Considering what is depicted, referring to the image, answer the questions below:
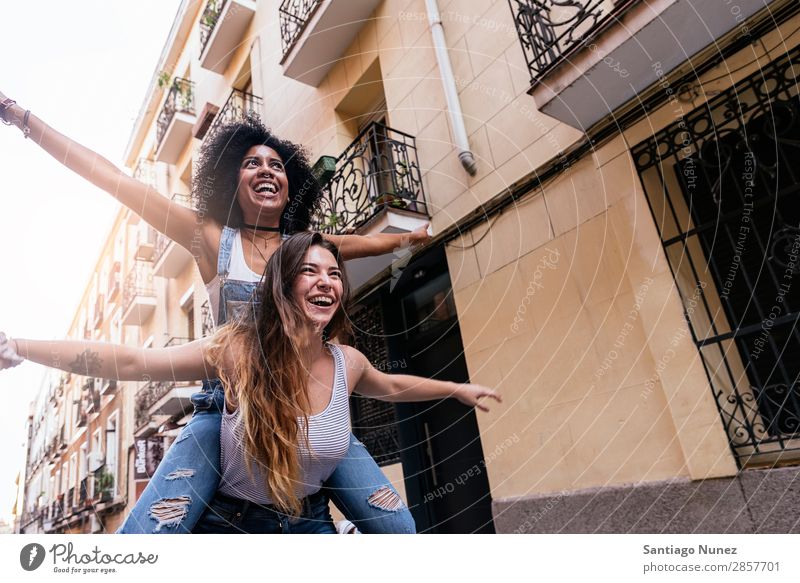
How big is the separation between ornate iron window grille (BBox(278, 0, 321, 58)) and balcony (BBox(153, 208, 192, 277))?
2211 mm

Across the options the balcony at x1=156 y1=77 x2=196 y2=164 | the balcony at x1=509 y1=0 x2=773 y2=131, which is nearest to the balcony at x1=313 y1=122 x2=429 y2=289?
the balcony at x1=156 y1=77 x2=196 y2=164

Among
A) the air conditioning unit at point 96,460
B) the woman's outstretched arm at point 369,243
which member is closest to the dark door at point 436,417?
the woman's outstretched arm at point 369,243

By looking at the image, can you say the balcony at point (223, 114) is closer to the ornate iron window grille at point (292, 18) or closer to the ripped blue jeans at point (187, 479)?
the ripped blue jeans at point (187, 479)

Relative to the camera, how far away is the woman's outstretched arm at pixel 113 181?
87 cm

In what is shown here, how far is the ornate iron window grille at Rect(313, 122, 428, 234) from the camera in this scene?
227 cm

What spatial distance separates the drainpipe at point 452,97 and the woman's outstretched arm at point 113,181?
1594 millimetres

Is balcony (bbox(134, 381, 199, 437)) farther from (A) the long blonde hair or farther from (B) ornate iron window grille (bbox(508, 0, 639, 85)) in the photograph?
(B) ornate iron window grille (bbox(508, 0, 639, 85))

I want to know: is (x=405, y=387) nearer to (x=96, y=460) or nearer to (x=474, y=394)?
(x=474, y=394)

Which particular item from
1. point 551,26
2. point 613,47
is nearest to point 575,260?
point 613,47

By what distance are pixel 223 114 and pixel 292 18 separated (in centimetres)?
240

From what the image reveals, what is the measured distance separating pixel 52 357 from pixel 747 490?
173 centimetres
